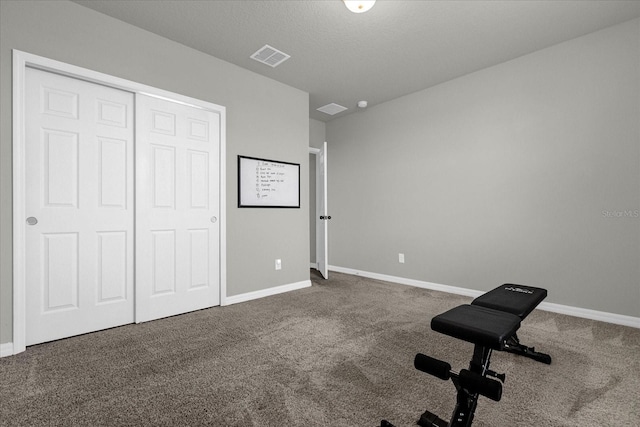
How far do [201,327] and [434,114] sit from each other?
3.74 metres

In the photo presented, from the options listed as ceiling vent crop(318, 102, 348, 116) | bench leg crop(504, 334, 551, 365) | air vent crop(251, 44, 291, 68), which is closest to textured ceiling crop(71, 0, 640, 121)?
air vent crop(251, 44, 291, 68)

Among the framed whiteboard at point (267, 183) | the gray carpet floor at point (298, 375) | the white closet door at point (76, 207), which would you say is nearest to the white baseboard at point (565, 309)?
the gray carpet floor at point (298, 375)

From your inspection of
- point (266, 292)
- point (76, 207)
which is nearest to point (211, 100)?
point (76, 207)

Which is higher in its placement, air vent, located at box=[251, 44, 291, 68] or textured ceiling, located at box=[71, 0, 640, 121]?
textured ceiling, located at box=[71, 0, 640, 121]

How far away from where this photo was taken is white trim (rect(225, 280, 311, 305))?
133 inches

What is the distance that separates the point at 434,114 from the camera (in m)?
4.03

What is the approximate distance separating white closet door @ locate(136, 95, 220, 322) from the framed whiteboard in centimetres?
33

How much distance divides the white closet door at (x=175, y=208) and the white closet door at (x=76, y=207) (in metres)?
0.11

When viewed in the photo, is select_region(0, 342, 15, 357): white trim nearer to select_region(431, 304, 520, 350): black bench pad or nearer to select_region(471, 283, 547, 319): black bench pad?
select_region(431, 304, 520, 350): black bench pad

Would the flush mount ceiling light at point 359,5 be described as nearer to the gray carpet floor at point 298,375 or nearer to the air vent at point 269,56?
the air vent at point 269,56

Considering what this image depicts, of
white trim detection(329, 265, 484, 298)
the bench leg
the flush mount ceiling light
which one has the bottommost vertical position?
white trim detection(329, 265, 484, 298)

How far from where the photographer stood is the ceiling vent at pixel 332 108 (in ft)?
15.5

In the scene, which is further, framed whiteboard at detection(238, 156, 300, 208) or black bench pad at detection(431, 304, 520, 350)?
framed whiteboard at detection(238, 156, 300, 208)

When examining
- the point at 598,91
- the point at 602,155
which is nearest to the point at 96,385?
the point at 602,155
